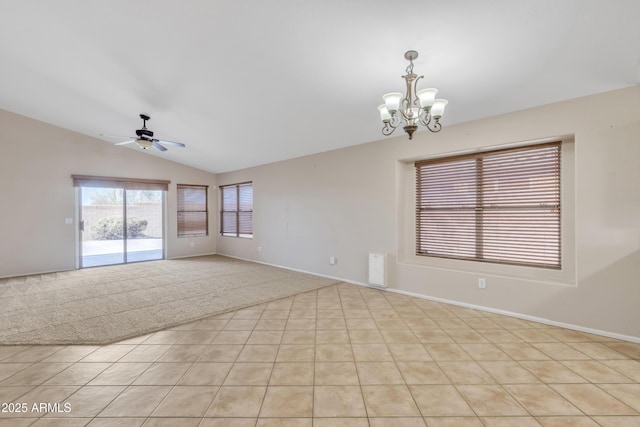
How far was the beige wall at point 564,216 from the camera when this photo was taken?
8.94 feet

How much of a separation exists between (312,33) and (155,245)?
690cm

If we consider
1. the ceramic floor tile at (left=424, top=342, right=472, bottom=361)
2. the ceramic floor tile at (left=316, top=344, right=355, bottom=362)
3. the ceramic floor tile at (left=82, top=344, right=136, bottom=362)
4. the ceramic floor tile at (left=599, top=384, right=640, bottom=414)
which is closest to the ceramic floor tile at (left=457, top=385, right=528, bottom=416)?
the ceramic floor tile at (left=424, top=342, right=472, bottom=361)

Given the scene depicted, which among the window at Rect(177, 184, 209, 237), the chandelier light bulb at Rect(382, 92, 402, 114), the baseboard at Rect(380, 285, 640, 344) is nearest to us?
the chandelier light bulb at Rect(382, 92, 402, 114)

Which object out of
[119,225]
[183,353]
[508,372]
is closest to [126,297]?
[183,353]

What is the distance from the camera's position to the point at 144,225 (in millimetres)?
6996

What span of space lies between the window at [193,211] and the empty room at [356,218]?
2245 millimetres

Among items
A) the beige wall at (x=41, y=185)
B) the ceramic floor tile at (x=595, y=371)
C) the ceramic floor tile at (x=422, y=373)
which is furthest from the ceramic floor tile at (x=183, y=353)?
the beige wall at (x=41, y=185)

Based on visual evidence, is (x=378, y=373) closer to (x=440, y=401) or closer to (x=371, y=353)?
(x=371, y=353)

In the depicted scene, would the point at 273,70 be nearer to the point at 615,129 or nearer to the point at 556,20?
the point at 556,20

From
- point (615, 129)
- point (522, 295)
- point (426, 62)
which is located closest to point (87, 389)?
point (426, 62)

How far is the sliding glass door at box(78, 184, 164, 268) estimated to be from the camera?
6203 millimetres

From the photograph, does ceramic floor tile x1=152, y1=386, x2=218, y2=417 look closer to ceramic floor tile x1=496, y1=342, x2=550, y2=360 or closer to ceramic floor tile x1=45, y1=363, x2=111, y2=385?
ceramic floor tile x1=45, y1=363, x2=111, y2=385

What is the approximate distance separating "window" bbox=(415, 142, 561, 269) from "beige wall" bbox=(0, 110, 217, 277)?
7.04 meters

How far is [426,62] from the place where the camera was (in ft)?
8.59
